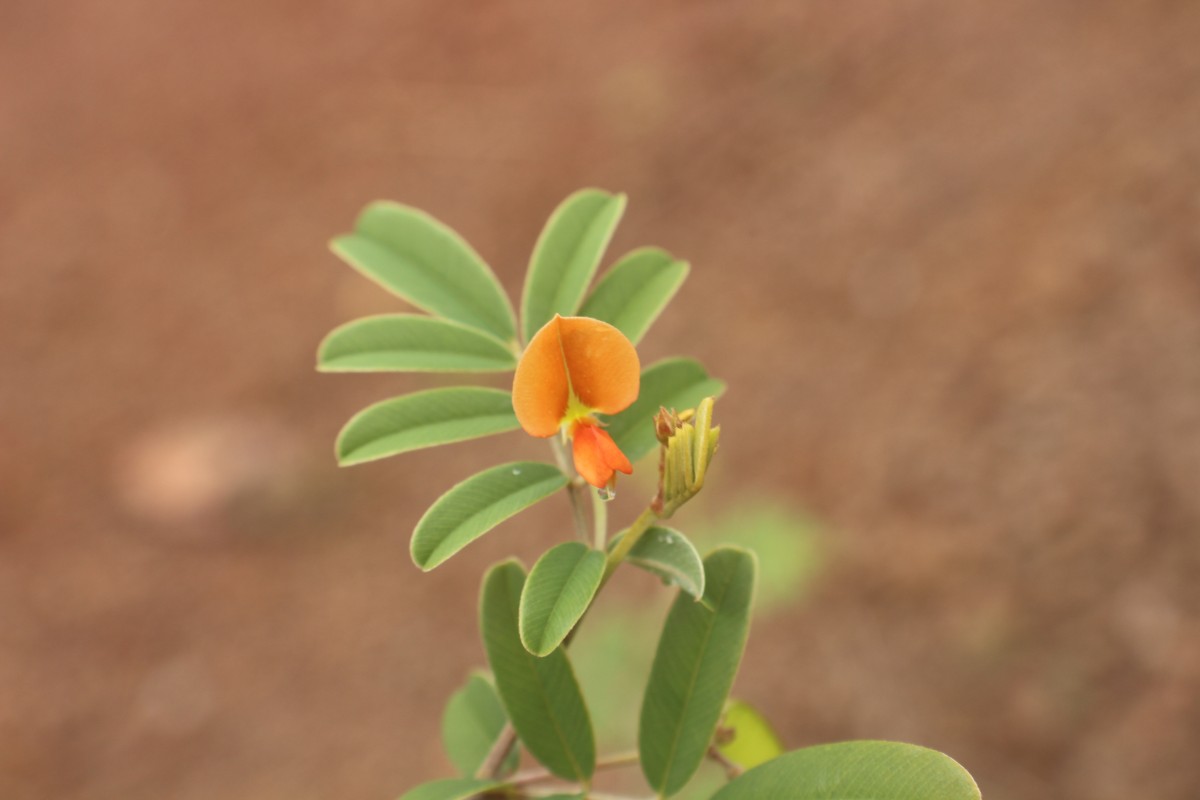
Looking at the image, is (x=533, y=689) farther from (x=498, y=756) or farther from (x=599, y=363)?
(x=599, y=363)

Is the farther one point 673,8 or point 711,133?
point 673,8

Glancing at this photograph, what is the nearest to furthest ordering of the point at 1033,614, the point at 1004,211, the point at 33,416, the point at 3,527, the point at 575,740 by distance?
the point at 575,740 → the point at 1033,614 → the point at 1004,211 → the point at 3,527 → the point at 33,416

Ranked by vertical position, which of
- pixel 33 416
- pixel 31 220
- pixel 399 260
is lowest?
pixel 33 416

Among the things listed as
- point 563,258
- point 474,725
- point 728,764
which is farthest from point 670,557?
point 474,725

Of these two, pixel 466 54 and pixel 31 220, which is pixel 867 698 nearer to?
pixel 466 54

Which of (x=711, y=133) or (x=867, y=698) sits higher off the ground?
(x=711, y=133)

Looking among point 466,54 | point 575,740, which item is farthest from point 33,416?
point 575,740

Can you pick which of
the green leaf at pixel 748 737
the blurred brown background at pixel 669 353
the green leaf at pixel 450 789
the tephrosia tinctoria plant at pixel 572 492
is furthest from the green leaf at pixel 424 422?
the blurred brown background at pixel 669 353

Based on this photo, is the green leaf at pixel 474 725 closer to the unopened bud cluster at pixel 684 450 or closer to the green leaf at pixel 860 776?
the green leaf at pixel 860 776

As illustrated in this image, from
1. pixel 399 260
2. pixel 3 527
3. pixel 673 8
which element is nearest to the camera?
pixel 399 260
